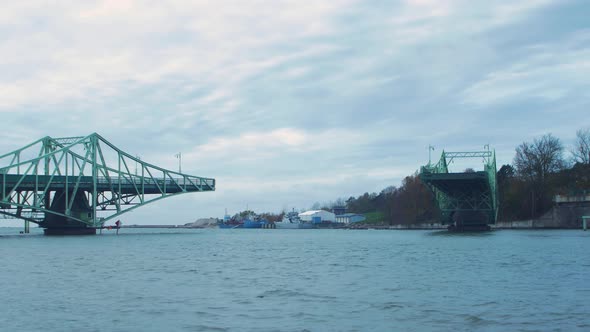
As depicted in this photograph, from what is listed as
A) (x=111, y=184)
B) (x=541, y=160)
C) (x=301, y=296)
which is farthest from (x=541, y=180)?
(x=301, y=296)

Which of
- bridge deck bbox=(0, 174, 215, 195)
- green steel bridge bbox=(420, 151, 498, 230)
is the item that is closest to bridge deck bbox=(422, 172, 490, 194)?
green steel bridge bbox=(420, 151, 498, 230)

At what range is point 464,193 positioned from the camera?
4149 inches

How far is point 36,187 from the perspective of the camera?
9200 centimetres

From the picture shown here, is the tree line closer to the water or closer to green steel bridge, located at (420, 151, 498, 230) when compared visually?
green steel bridge, located at (420, 151, 498, 230)

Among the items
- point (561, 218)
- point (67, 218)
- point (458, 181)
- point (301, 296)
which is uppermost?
point (458, 181)

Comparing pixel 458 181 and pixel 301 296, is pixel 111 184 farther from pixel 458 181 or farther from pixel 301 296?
pixel 301 296

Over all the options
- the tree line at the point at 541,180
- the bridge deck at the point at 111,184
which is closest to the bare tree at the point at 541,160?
the tree line at the point at 541,180

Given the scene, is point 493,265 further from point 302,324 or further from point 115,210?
point 115,210

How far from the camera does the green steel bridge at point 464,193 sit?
305 feet

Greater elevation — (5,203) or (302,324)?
(5,203)

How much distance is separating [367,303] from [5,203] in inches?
2960

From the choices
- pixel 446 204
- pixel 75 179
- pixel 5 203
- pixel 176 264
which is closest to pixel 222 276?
pixel 176 264

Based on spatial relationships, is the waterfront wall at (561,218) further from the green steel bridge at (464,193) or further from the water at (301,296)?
the water at (301,296)

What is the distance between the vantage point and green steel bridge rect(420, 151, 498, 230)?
9306 cm
